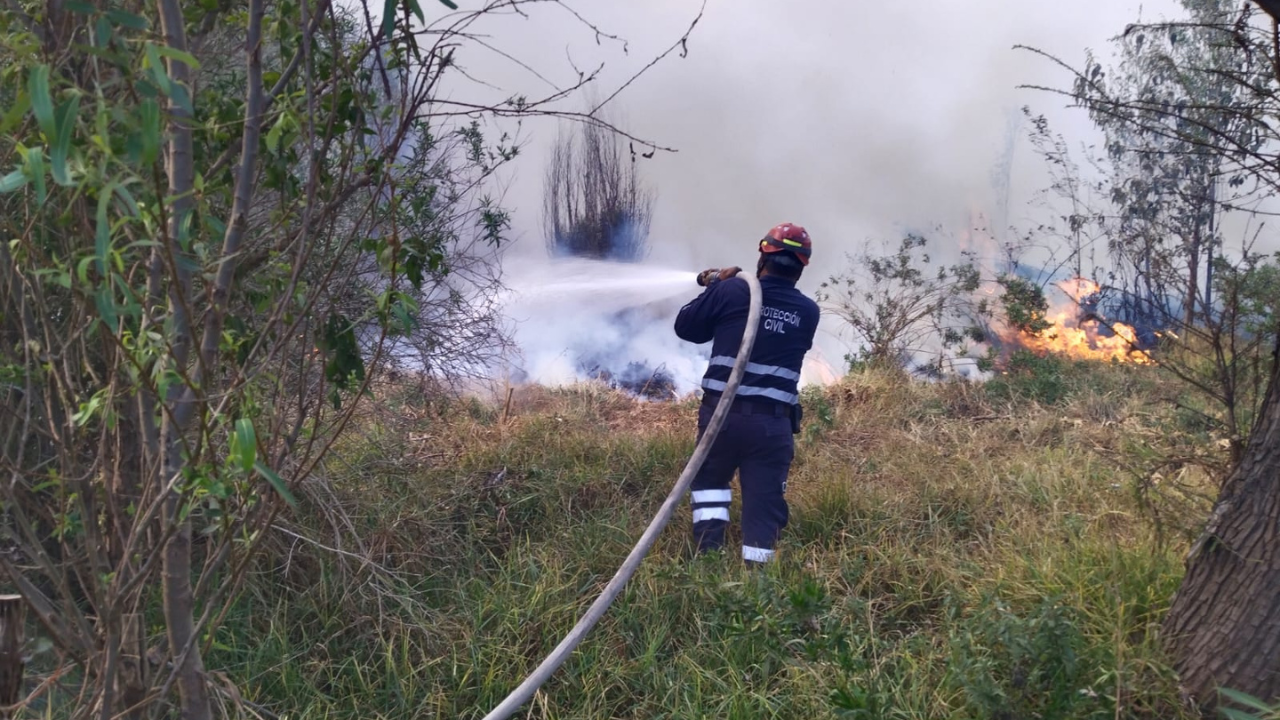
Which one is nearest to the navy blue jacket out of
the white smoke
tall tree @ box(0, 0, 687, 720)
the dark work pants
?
the dark work pants

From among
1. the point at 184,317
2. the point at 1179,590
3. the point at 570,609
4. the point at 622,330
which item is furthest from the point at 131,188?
the point at 622,330

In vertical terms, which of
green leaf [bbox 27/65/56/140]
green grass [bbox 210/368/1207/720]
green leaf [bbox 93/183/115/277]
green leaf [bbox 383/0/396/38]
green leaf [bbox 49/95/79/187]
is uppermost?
green leaf [bbox 383/0/396/38]

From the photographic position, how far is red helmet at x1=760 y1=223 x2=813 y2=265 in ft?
15.5

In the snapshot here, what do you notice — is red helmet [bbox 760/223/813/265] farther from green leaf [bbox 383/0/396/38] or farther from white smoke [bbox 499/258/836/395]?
white smoke [bbox 499/258/836/395]

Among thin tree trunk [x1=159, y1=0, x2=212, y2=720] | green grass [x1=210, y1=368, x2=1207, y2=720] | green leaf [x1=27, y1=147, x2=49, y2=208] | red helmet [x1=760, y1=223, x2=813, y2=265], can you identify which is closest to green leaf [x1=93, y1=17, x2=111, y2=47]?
green leaf [x1=27, y1=147, x2=49, y2=208]

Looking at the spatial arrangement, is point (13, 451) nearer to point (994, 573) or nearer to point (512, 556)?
point (512, 556)

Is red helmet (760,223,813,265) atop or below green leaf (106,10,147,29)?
below

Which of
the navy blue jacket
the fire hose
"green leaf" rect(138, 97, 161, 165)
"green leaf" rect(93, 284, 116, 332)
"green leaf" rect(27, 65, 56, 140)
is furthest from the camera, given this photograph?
the navy blue jacket

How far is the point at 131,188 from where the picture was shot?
1.70 m

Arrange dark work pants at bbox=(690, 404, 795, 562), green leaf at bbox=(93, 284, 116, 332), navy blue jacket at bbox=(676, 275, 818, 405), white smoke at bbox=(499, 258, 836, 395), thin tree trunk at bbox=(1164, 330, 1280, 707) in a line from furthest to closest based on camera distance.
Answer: white smoke at bbox=(499, 258, 836, 395) < navy blue jacket at bbox=(676, 275, 818, 405) < dark work pants at bbox=(690, 404, 795, 562) < thin tree trunk at bbox=(1164, 330, 1280, 707) < green leaf at bbox=(93, 284, 116, 332)

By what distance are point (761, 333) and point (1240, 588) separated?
2.34 metres

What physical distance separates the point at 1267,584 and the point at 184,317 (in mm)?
2928

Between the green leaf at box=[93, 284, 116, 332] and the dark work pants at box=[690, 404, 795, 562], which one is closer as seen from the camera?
the green leaf at box=[93, 284, 116, 332]

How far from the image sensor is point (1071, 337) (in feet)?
29.7
